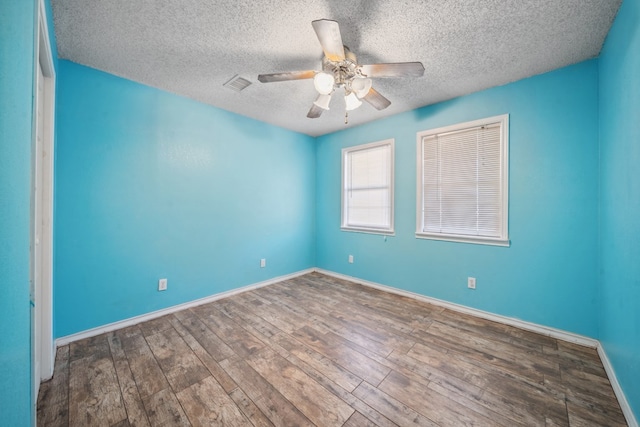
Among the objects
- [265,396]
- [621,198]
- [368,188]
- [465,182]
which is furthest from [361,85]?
[265,396]

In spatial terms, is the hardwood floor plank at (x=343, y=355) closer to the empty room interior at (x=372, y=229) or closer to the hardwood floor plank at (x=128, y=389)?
the empty room interior at (x=372, y=229)

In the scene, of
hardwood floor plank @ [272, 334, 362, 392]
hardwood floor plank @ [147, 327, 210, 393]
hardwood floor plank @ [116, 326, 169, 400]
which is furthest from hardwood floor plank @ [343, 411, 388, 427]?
hardwood floor plank @ [116, 326, 169, 400]

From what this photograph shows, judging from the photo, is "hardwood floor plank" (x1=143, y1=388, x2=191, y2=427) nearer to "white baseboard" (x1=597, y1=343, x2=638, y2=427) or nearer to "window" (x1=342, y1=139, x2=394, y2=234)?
"white baseboard" (x1=597, y1=343, x2=638, y2=427)

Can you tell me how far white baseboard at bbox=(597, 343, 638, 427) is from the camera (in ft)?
4.27

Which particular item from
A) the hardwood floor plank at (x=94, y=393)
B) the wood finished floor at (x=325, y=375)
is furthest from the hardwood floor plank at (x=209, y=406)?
the hardwood floor plank at (x=94, y=393)

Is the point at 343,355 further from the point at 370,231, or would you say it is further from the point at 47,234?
the point at 47,234

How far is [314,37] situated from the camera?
5.89ft

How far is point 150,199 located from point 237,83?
5.14ft

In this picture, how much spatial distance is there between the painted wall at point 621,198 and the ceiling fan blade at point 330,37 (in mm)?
1656

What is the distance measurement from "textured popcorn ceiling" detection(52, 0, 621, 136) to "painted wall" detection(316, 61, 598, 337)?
0.25 meters

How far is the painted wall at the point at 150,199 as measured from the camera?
6.94 feet

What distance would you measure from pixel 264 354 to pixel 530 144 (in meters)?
3.18

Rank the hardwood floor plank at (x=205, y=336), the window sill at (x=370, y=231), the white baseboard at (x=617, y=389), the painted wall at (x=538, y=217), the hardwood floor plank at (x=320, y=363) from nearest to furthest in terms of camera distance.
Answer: the white baseboard at (x=617, y=389), the hardwood floor plank at (x=320, y=363), the hardwood floor plank at (x=205, y=336), the painted wall at (x=538, y=217), the window sill at (x=370, y=231)

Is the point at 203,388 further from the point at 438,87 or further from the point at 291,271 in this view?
the point at 438,87
